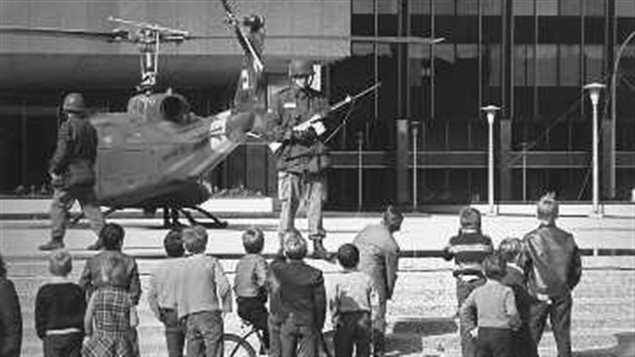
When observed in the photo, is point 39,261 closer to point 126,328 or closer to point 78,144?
point 78,144

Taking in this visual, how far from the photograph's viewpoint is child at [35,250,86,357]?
873 centimetres

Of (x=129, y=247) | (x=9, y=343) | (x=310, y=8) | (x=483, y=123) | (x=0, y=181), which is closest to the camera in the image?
(x=9, y=343)

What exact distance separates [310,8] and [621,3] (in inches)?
1126

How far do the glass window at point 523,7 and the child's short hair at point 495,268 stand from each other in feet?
166

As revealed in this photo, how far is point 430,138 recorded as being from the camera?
59.0 m

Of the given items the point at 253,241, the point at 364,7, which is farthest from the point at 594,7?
the point at 253,241

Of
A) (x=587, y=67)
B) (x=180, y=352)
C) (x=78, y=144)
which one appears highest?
(x=587, y=67)

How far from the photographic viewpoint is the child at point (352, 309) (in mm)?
10008

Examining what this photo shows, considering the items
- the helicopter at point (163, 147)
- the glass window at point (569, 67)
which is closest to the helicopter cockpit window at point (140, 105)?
the helicopter at point (163, 147)

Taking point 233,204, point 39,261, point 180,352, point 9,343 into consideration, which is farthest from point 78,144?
point 233,204

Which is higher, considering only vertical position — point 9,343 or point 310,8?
point 310,8

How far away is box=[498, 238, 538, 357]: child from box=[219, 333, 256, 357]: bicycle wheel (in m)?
2.16

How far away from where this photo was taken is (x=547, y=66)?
58062mm

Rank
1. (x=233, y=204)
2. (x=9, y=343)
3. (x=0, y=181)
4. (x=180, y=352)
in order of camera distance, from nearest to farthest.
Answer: (x=9, y=343) → (x=180, y=352) → (x=233, y=204) → (x=0, y=181)
